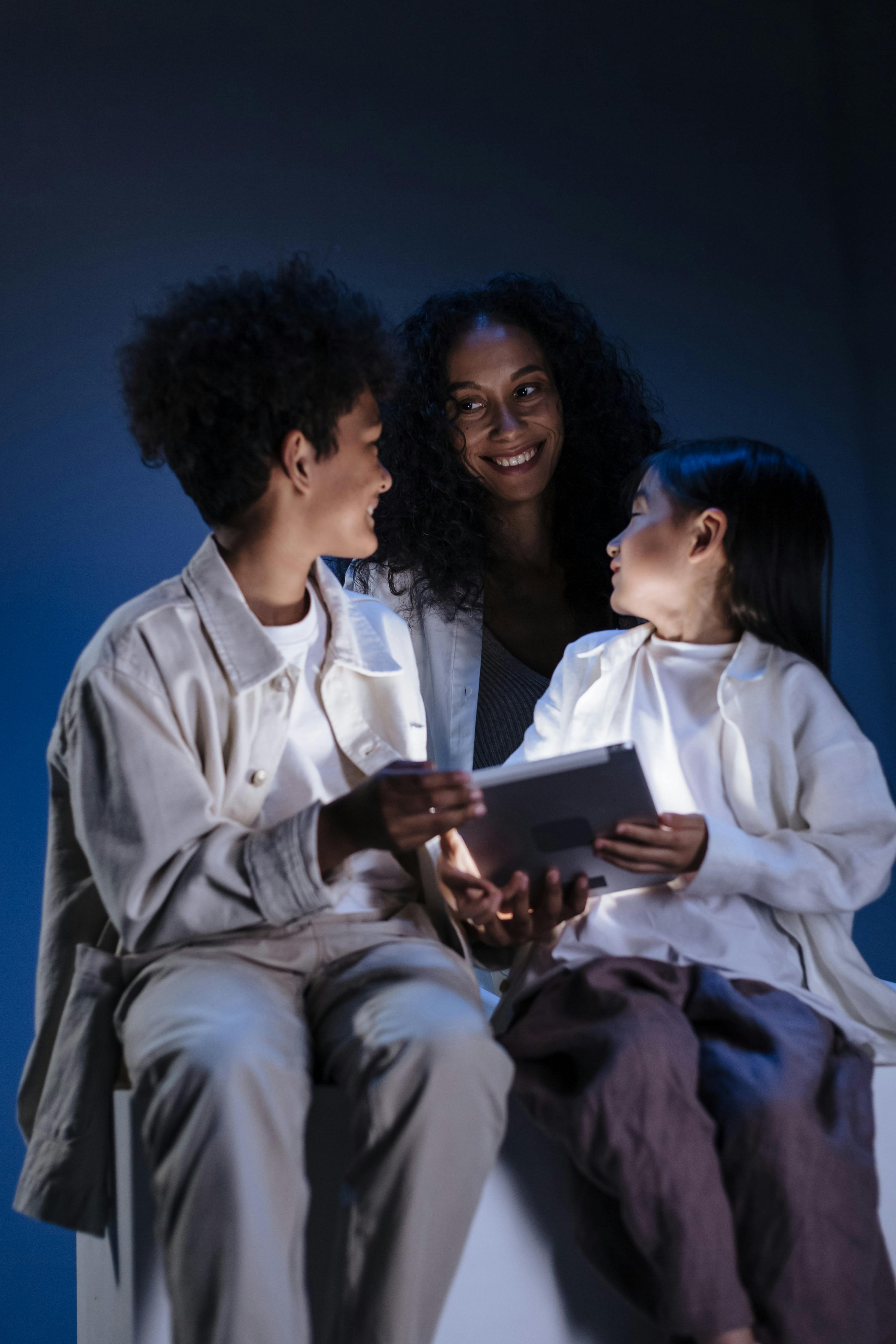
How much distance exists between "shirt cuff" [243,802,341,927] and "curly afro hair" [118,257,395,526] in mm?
427

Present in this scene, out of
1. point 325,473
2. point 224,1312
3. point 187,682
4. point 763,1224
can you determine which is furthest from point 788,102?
point 224,1312

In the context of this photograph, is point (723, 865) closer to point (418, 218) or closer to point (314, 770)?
point (314, 770)

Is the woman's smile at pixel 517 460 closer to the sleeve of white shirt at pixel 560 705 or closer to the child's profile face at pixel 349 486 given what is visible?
the sleeve of white shirt at pixel 560 705

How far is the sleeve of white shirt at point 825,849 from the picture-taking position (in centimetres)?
129

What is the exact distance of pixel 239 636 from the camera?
1.27 metres

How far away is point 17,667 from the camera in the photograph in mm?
2135

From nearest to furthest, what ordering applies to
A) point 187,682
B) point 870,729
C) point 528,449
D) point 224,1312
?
point 224,1312, point 187,682, point 528,449, point 870,729

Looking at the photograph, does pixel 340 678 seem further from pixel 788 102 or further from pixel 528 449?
pixel 788 102

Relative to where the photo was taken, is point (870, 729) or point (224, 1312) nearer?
point (224, 1312)

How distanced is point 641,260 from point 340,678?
172 cm

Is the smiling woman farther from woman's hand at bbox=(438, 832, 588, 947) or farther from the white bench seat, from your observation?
the white bench seat

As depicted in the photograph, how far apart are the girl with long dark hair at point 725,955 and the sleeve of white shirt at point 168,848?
32cm

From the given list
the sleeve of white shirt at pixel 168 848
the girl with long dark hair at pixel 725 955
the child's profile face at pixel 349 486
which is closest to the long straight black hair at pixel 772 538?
the girl with long dark hair at pixel 725 955

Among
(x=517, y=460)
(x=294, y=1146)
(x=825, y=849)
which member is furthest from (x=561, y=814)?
(x=517, y=460)
